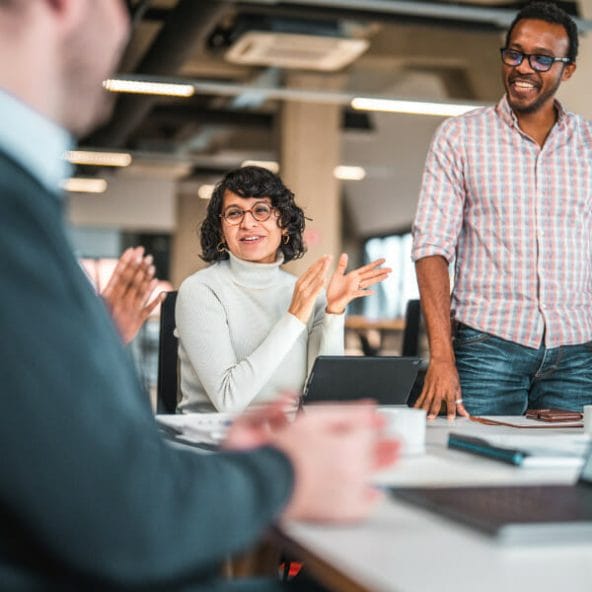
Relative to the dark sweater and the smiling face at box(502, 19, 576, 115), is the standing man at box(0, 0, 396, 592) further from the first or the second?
Answer: the smiling face at box(502, 19, 576, 115)

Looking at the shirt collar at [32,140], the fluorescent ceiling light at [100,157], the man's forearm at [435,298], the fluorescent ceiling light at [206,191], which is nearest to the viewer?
the shirt collar at [32,140]

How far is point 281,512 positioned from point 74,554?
0.76ft

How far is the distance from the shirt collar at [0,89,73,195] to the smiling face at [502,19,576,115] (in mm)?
2184

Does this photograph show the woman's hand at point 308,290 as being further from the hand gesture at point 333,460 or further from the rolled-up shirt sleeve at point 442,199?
the hand gesture at point 333,460

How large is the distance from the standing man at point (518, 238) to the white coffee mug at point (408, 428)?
1.09 meters

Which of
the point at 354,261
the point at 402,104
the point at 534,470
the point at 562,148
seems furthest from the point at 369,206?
the point at 534,470

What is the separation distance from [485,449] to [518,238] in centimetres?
135

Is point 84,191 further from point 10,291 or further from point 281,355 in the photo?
point 10,291

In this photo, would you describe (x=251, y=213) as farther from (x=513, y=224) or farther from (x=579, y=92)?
(x=579, y=92)

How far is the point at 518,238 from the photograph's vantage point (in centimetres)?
296

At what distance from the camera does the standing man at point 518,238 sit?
114 inches

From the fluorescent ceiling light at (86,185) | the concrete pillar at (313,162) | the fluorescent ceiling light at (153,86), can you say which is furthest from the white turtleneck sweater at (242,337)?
the fluorescent ceiling light at (86,185)

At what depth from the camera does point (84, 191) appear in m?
18.8

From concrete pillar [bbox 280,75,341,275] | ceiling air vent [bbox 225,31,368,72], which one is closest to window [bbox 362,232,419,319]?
concrete pillar [bbox 280,75,341,275]
